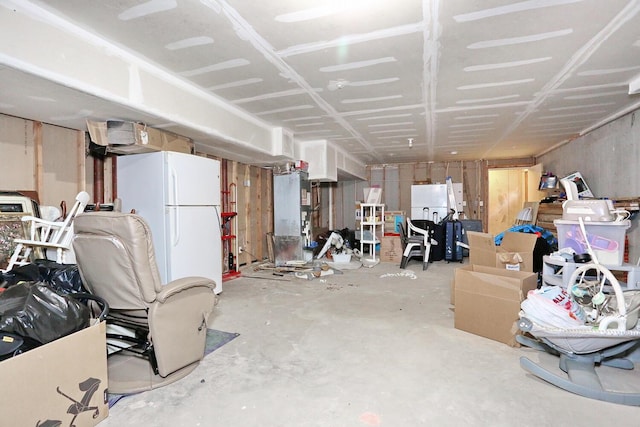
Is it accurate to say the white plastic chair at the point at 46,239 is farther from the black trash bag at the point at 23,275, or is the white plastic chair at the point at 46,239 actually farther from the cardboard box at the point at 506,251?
the cardboard box at the point at 506,251

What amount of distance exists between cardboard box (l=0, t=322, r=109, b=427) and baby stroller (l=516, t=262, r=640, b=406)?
8.39 feet

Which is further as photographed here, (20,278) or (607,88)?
(607,88)

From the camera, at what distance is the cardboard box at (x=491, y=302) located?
250 cm

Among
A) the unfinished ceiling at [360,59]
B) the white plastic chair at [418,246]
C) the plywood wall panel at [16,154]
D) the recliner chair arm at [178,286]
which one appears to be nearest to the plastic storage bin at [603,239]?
the unfinished ceiling at [360,59]

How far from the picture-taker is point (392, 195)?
9.41 meters

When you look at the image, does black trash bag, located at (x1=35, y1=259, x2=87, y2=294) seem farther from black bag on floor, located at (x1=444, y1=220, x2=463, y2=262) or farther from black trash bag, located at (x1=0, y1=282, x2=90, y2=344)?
black bag on floor, located at (x1=444, y1=220, x2=463, y2=262)

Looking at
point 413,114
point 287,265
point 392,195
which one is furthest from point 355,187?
point 413,114

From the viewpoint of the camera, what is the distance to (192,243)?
3637mm

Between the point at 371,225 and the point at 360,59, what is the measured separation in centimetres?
479

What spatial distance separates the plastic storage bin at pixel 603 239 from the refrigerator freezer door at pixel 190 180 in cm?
373

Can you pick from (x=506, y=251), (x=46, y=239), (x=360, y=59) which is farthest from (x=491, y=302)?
(x=46, y=239)

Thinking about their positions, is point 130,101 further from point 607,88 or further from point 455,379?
point 607,88

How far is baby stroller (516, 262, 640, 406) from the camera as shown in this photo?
1.81 meters

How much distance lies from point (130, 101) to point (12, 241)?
5.03ft
